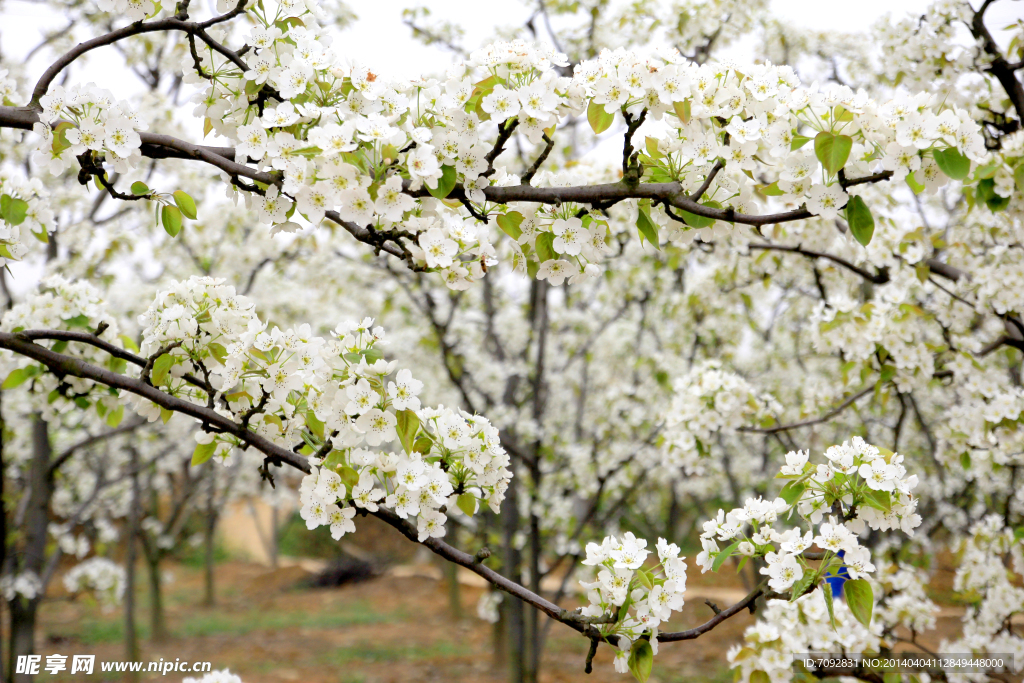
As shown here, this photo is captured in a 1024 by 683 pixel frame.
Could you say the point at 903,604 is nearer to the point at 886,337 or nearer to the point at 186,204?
the point at 886,337

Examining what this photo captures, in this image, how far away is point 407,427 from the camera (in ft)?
4.80

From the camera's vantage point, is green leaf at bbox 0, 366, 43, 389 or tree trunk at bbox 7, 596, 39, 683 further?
tree trunk at bbox 7, 596, 39, 683

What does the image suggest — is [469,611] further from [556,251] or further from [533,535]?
[556,251]

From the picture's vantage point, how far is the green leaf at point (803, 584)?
146 cm

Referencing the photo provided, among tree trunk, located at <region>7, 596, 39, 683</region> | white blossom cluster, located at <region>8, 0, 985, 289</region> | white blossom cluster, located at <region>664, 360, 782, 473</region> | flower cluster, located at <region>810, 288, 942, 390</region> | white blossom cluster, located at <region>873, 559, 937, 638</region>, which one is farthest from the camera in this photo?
tree trunk, located at <region>7, 596, 39, 683</region>

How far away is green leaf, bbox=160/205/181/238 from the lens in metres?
1.66

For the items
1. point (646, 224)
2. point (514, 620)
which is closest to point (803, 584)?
Answer: point (646, 224)

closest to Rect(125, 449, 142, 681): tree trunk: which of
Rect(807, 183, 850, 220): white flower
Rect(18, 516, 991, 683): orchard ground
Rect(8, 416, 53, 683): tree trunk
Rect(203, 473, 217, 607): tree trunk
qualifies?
Rect(18, 516, 991, 683): orchard ground

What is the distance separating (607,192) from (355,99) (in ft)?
1.82

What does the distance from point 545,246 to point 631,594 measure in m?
0.78

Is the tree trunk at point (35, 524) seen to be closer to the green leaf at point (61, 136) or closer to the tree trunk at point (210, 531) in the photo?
the green leaf at point (61, 136)

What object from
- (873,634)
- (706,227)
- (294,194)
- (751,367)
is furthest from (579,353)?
(294,194)

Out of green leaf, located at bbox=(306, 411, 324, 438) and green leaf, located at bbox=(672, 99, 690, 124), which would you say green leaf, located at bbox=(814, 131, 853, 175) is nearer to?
green leaf, located at bbox=(672, 99, 690, 124)

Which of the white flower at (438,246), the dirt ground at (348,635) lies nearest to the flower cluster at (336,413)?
the white flower at (438,246)
